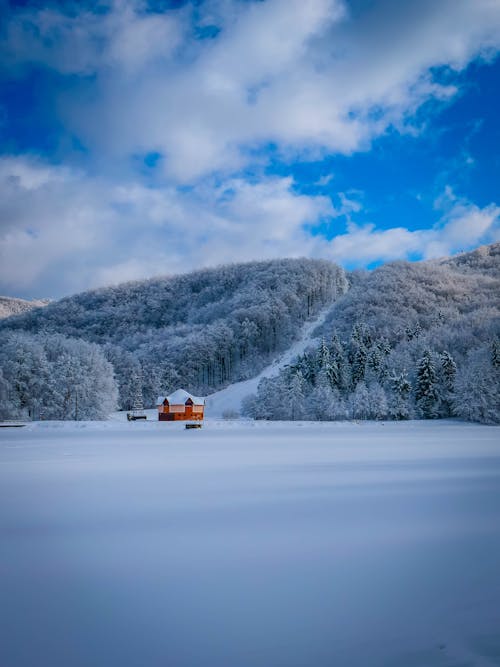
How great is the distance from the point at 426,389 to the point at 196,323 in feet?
362

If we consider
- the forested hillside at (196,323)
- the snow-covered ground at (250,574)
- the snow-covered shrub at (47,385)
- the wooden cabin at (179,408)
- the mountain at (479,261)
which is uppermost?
the mountain at (479,261)

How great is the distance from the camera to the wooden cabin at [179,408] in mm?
70000

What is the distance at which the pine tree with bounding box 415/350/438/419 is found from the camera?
57775mm

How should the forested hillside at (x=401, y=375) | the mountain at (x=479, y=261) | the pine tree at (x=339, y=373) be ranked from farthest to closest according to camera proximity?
the mountain at (x=479, y=261) < the pine tree at (x=339, y=373) < the forested hillside at (x=401, y=375)

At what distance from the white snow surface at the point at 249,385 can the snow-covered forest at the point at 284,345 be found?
348 cm

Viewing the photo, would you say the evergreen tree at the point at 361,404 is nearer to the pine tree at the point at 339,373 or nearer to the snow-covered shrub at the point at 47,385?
the pine tree at the point at 339,373

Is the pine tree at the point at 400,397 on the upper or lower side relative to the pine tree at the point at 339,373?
lower

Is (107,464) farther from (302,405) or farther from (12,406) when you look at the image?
(302,405)

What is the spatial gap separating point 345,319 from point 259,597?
115m

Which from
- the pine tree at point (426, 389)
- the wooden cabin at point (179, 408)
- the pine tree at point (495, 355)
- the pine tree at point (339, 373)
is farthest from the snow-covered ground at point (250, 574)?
the wooden cabin at point (179, 408)

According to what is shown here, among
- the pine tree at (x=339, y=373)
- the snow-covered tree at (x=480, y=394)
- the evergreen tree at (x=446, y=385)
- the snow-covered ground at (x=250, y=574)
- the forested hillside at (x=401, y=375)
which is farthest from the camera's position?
the pine tree at (x=339, y=373)

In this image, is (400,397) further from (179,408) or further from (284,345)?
(284,345)

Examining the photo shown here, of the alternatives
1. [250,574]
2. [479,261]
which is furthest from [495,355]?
[479,261]

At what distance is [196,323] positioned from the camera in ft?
522
